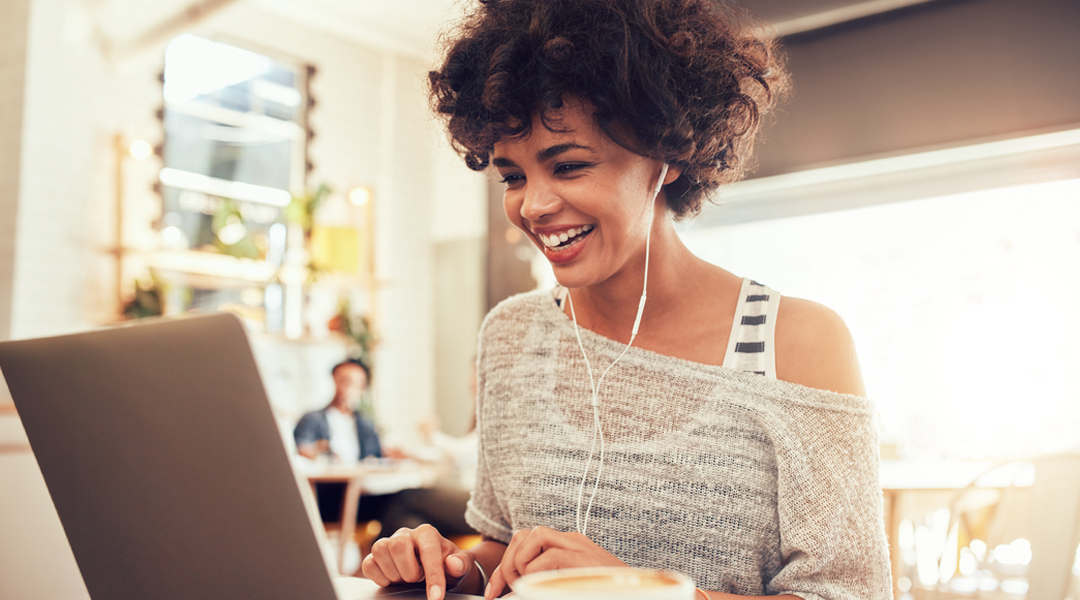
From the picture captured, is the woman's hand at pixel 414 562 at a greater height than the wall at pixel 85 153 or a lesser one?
lesser

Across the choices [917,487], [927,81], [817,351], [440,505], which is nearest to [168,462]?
[817,351]

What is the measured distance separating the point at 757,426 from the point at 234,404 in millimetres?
612

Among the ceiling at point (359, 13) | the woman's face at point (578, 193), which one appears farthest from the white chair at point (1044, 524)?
the ceiling at point (359, 13)

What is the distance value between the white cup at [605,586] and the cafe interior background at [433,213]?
0.73 feet

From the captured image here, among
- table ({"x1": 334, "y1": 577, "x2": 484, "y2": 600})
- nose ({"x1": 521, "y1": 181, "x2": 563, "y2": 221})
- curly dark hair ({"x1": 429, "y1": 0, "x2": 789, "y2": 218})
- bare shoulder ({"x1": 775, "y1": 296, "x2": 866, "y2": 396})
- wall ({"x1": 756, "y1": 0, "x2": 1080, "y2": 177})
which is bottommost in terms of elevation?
table ({"x1": 334, "y1": 577, "x2": 484, "y2": 600})

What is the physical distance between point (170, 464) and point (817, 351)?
2.31 ft

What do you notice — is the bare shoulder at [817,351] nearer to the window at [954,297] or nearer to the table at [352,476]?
the window at [954,297]

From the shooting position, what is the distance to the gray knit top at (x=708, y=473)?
86 centimetres

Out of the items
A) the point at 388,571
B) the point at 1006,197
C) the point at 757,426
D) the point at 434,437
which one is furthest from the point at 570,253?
the point at 434,437

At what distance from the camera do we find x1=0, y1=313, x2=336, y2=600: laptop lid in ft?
1.74

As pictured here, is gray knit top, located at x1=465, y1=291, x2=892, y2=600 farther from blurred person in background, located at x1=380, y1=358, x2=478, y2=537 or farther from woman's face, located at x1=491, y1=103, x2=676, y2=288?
blurred person in background, located at x1=380, y1=358, x2=478, y2=537

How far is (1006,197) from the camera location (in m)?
3.12

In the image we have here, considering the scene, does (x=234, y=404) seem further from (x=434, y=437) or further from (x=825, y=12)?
(x=434, y=437)

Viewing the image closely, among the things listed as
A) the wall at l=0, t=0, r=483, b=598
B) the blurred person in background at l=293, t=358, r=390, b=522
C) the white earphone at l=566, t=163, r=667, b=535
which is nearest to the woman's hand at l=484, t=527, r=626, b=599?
the white earphone at l=566, t=163, r=667, b=535
